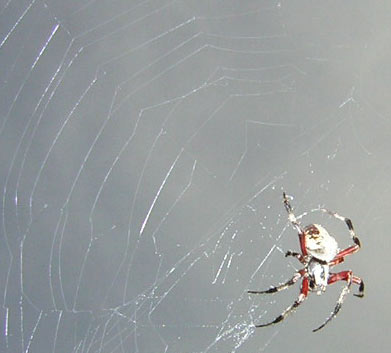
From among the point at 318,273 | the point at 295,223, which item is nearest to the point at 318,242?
the point at 295,223

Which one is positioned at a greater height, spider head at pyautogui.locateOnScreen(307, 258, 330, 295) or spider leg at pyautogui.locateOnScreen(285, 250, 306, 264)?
spider leg at pyautogui.locateOnScreen(285, 250, 306, 264)

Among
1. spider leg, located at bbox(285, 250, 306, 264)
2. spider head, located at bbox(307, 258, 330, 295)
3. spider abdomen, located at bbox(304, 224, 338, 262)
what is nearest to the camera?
spider abdomen, located at bbox(304, 224, 338, 262)

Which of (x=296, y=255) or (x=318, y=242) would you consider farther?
(x=296, y=255)

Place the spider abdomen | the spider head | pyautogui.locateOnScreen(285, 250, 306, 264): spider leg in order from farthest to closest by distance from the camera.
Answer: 1. the spider head
2. pyautogui.locateOnScreen(285, 250, 306, 264): spider leg
3. the spider abdomen

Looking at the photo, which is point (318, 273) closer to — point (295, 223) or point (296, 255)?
point (296, 255)

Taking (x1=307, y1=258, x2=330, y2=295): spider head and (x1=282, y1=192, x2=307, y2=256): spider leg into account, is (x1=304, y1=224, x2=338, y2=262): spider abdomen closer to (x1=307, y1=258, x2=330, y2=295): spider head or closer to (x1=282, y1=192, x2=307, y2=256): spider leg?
(x1=282, y1=192, x2=307, y2=256): spider leg

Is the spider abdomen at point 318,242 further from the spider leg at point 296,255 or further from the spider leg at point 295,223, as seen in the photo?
the spider leg at point 296,255

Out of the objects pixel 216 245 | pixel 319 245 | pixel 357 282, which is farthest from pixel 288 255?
pixel 357 282
